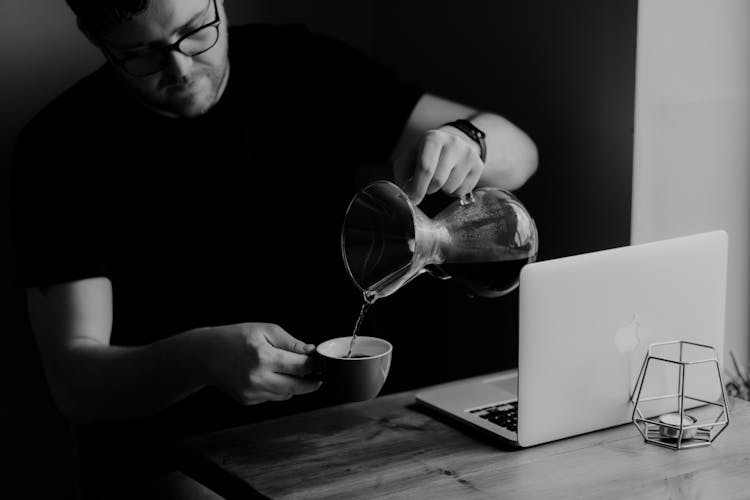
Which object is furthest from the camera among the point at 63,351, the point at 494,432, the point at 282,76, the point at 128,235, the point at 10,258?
the point at 10,258

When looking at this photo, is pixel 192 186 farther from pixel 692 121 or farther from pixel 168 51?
pixel 692 121

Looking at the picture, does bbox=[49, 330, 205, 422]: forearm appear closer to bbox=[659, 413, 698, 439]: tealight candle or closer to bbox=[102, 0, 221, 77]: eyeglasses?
bbox=[102, 0, 221, 77]: eyeglasses

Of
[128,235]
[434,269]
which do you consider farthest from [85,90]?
[434,269]

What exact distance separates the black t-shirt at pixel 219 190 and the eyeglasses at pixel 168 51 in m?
0.14

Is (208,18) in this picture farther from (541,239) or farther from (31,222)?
(541,239)

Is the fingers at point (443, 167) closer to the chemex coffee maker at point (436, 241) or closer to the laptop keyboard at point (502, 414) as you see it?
the chemex coffee maker at point (436, 241)

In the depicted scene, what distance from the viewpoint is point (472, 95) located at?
2115 mm

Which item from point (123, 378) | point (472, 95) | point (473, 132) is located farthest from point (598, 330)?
point (472, 95)

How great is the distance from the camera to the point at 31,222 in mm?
1617

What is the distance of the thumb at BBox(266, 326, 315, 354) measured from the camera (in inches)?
50.1

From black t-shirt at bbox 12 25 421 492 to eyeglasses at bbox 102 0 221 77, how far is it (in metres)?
0.14

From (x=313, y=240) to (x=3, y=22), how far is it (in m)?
0.80

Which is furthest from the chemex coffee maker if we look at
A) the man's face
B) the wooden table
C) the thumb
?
the man's face

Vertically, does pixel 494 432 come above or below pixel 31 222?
below
